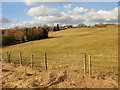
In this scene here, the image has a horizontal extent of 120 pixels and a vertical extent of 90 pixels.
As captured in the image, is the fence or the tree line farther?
the tree line

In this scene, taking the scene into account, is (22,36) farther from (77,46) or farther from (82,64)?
(82,64)

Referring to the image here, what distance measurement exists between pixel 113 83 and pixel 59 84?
315cm

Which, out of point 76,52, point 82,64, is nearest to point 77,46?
point 76,52

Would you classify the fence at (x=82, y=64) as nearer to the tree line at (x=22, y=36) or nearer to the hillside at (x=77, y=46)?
the hillside at (x=77, y=46)

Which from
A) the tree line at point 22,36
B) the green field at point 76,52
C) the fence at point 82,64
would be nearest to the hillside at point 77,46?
the green field at point 76,52

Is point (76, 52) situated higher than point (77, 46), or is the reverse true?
point (77, 46)

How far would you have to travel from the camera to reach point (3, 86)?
732 cm

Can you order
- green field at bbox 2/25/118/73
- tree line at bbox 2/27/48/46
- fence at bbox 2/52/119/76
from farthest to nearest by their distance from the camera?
tree line at bbox 2/27/48/46, green field at bbox 2/25/118/73, fence at bbox 2/52/119/76

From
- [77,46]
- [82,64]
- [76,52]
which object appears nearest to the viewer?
[82,64]

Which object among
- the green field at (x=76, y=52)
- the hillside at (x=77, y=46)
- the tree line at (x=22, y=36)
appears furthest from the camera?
the tree line at (x=22, y=36)

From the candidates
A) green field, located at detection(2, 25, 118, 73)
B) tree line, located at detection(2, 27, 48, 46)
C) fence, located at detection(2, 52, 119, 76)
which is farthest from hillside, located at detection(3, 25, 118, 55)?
tree line, located at detection(2, 27, 48, 46)

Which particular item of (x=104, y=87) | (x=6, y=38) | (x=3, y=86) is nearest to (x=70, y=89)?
(x=104, y=87)

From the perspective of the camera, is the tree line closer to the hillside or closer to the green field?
the hillside

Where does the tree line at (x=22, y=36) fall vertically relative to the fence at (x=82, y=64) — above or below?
above
